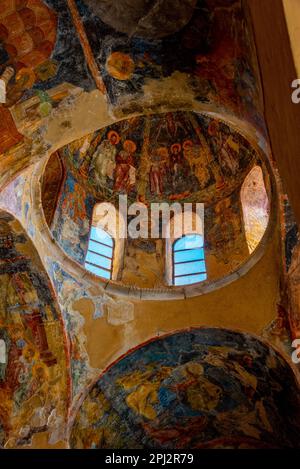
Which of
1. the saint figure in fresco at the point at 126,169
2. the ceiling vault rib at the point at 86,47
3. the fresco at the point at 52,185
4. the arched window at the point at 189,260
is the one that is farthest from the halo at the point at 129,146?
the ceiling vault rib at the point at 86,47

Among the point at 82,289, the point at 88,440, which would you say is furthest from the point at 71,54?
the point at 88,440

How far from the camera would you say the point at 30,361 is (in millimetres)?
10828

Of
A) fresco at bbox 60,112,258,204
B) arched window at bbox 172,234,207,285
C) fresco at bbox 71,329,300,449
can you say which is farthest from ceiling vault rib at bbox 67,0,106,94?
fresco at bbox 71,329,300,449

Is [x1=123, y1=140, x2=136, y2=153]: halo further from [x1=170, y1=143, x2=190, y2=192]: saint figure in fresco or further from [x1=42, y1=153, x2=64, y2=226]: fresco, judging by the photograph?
[x1=42, y1=153, x2=64, y2=226]: fresco

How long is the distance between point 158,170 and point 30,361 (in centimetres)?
490

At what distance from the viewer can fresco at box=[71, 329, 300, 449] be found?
11000mm

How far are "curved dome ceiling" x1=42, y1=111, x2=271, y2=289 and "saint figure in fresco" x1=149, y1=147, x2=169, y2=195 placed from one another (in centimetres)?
2

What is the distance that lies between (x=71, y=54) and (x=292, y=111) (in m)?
6.13

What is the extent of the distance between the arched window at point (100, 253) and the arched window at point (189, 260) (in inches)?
53.8

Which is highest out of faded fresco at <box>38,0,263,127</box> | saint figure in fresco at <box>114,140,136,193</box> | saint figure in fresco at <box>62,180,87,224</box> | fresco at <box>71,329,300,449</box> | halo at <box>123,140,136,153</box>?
halo at <box>123,140,136,153</box>

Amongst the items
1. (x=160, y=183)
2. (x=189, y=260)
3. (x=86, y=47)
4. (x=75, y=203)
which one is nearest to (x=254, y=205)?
(x=189, y=260)

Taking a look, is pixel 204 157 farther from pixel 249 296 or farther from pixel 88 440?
pixel 88 440

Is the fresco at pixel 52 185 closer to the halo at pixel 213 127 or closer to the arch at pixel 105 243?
the arch at pixel 105 243

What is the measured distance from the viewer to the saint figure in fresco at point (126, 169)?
41.9ft
